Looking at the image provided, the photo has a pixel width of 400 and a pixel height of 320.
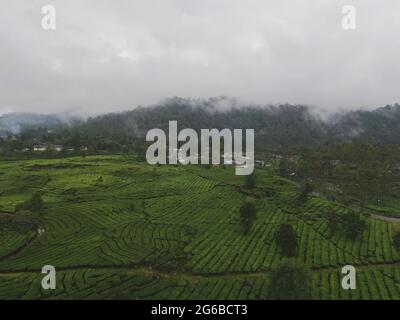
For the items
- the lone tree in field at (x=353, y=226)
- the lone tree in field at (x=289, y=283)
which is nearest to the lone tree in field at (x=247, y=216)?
the lone tree in field at (x=353, y=226)

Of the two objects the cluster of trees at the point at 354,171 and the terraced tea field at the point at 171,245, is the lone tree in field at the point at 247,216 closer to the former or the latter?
the terraced tea field at the point at 171,245

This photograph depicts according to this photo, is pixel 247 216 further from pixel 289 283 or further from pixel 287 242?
pixel 289 283

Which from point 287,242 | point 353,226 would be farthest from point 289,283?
point 353,226

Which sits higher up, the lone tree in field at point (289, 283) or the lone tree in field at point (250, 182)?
the lone tree in field at point (250, 182)

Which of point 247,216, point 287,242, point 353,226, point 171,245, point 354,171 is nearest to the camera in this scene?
point 287,242

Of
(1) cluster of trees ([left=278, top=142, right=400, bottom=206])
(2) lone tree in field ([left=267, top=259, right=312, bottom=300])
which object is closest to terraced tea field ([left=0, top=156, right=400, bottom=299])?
(2) lone tree in field ([left=267, top=259, right=312, bottom=300])

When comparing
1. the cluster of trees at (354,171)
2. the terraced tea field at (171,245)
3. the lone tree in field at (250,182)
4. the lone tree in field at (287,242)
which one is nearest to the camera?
the terraced tea field at (171,245)
